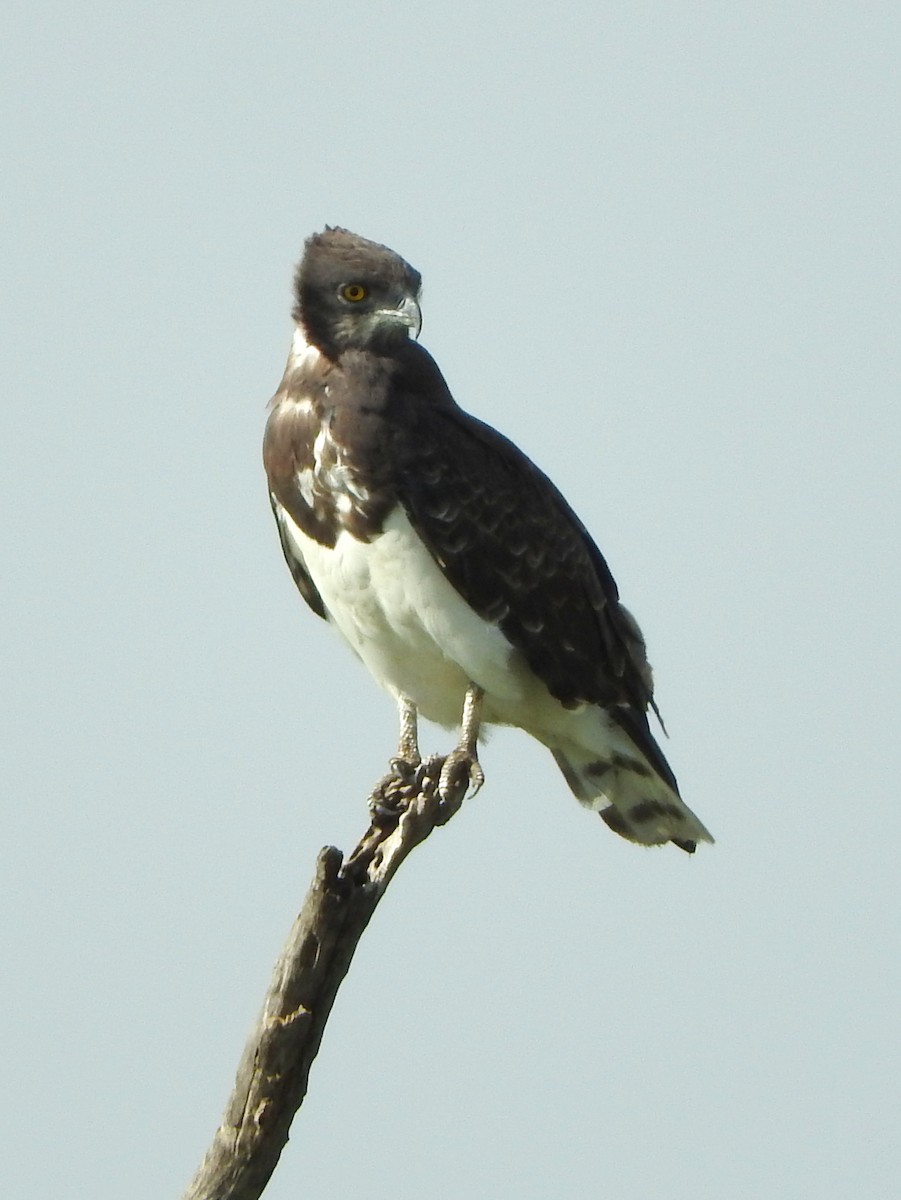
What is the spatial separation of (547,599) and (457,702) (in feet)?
2.05

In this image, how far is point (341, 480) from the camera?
812 cm

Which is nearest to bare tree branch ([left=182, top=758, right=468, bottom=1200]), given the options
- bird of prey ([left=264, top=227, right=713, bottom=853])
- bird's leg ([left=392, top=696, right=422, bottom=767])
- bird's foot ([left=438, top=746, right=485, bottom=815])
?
bird's foot ([left=438, top=746, right=485, bottom=815])

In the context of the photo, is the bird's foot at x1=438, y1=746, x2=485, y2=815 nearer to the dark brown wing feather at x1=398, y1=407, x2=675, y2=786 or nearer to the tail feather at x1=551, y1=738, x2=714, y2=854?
the dark brown wing feather at x1=398, y1=407, x2=675, y2=786

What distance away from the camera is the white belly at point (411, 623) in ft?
26.8

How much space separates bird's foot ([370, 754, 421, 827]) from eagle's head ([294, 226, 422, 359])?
71.7 inches

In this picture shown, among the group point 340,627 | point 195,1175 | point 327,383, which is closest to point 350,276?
point 327,383

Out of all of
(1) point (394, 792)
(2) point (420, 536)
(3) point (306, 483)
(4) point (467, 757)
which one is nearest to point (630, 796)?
(4) point (467, 757)

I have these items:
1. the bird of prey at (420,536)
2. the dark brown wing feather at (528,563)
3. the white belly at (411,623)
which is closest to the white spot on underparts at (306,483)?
the bird of prey at (420,536)

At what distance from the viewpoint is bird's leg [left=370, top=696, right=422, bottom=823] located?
768 cm

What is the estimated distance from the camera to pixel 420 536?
8.17 m

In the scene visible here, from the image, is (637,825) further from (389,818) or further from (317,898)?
(317,898)

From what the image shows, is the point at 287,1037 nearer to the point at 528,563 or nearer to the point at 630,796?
the point at 528,563

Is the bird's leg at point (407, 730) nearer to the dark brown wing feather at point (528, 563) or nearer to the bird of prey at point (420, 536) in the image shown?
the bird of prey at point (420, 536)

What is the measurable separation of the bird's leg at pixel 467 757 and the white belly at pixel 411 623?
2.8 inches
